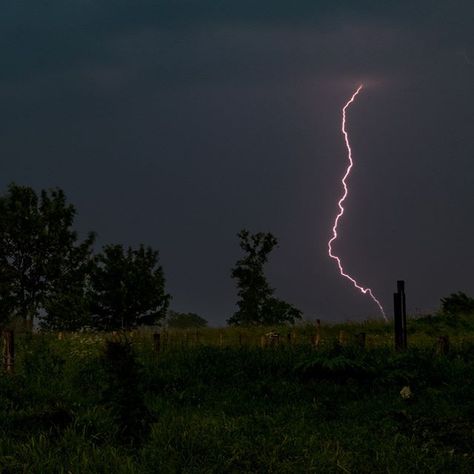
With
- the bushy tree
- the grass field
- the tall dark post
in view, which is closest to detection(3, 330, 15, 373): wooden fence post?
the grass field

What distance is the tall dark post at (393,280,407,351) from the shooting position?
1862 cm

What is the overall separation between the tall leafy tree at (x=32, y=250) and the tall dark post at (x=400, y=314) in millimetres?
27989

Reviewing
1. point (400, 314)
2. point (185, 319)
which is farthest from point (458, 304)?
point (185, 319)

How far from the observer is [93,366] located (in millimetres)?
15836

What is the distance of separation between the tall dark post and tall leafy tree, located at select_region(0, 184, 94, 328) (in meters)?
28.0

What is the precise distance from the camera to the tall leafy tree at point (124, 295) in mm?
46688

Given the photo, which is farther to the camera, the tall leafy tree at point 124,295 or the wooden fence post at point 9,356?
the tall leafy tree at point 124,295

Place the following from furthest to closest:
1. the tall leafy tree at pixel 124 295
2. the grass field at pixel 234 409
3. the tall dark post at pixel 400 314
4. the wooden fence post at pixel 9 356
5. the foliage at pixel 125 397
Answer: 1. the tall leafy tree at pixel 124 295
2. the tall dark post at pixel 400 314
3. the wooden fence post at pixel 9 356
4. the foliage at pixel 125 397
5. the grass field at pixel 234 409

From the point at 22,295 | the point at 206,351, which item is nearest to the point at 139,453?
the point at 206,351

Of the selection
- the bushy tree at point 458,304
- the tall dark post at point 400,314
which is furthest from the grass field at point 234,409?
the bushy tree at point 458,304

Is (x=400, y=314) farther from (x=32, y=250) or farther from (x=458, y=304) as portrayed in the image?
(x=32, y=250)

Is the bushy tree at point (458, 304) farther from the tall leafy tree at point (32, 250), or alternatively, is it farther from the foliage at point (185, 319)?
the foliage at point (185, 319)

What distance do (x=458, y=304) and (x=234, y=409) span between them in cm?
2396

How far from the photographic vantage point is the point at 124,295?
46312mm
